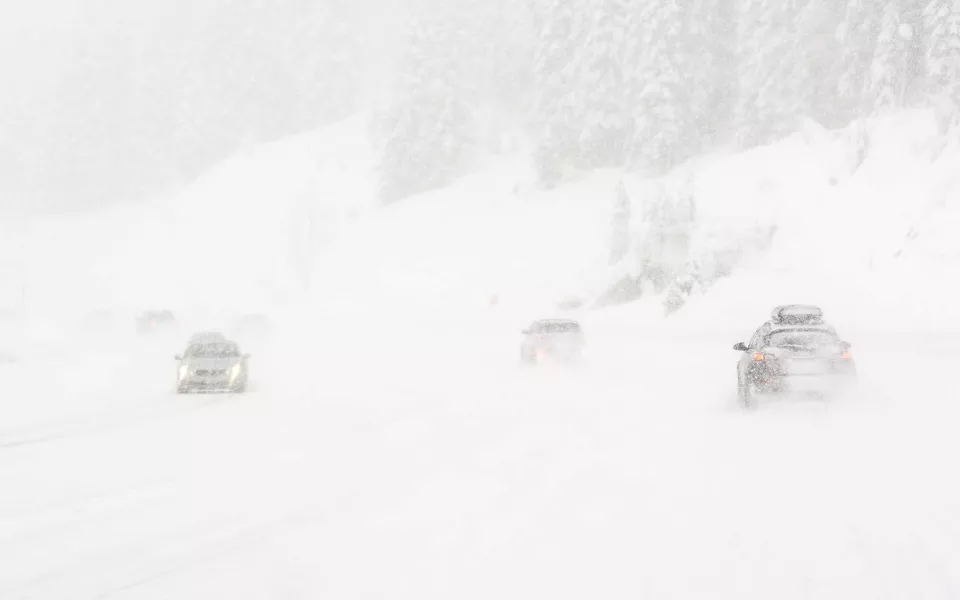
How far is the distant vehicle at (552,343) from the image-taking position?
24719 millimetres

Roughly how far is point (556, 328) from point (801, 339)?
38.6ft

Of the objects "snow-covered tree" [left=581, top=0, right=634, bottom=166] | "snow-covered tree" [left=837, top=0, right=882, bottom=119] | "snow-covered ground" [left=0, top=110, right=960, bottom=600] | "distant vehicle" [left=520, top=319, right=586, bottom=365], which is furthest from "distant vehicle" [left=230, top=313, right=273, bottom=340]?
"snow-covered tree" [left=837, top=0, right=882, bottom=119]

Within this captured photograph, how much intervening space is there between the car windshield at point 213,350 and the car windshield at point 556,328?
8.18 metres

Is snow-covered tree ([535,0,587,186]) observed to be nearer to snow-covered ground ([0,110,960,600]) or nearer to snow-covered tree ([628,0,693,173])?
snow-covered tree ([628,0,693,173])

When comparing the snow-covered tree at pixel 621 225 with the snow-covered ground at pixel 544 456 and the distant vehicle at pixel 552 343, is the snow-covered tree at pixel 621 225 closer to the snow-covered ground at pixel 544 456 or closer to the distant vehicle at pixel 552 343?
the snow-covered ground at pixel 544 456

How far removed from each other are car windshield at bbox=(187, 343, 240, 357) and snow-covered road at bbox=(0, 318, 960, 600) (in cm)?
266

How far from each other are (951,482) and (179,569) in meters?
7.07

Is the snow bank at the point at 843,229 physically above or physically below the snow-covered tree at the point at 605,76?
below

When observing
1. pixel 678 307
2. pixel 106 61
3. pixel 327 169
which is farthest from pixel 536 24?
pixel 106 61

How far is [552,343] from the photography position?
81.1ft

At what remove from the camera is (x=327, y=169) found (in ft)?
253

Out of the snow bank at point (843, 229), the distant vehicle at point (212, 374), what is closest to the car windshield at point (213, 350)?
the distant vehicle at point (212, 374)

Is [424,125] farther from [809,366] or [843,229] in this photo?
[809,366]

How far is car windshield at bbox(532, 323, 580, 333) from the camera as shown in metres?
25.1
